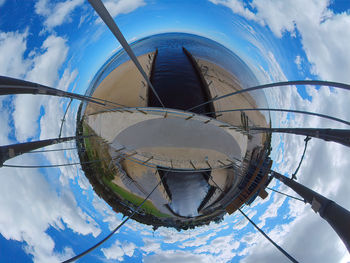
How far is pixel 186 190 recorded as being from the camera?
3855 millimetres

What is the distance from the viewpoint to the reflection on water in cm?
367

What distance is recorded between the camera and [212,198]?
3988 mm

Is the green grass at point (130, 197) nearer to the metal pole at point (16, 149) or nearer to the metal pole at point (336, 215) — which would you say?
the metal pole at point (16, 149)

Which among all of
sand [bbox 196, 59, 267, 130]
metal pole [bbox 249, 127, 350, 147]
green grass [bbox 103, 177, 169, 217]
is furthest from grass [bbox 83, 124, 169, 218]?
metal pole [bbox 249, 127, 350, 147]

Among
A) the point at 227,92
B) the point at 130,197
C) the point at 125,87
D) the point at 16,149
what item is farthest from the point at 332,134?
the point at 16,149

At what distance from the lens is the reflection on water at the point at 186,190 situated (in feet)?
12.0

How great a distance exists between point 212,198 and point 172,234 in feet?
8.04

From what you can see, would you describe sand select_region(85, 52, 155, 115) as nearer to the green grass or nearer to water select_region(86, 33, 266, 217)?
water select_region(86, 33, 266, 217)

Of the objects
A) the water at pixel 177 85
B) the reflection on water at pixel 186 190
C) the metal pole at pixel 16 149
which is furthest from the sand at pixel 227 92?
the metal pole at pixel 16 149

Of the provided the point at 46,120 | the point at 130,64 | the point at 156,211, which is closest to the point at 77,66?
the point at 46,120

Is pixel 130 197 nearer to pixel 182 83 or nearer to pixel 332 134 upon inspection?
pixel 182 83

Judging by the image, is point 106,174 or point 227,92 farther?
point 106,174

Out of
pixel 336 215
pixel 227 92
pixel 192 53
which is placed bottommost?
pixel 336 215

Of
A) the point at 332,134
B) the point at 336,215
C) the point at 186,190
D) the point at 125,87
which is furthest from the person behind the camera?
the point at 186,190
